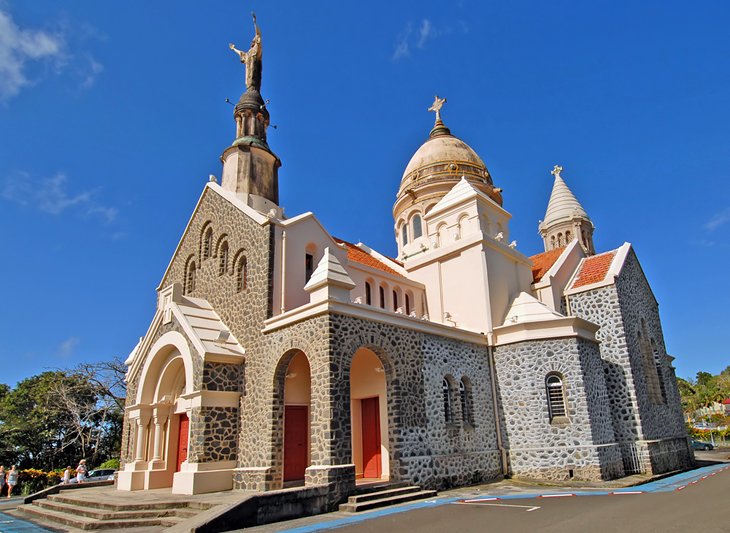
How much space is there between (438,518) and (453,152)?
2174cm

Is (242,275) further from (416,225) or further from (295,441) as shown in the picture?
(416,225)

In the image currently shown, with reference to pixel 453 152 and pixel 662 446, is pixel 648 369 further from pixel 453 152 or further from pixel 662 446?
pixel 453 152

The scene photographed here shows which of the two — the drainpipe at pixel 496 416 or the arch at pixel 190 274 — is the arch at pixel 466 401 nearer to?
the drainpipe at pixel 496 416

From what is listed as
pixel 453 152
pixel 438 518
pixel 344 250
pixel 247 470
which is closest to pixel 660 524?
pixel 438 518

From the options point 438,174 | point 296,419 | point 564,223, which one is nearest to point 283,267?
point 296,419

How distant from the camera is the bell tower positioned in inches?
772

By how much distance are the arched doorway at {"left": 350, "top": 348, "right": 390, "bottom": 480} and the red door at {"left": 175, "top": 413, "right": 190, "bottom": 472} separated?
506 centimetres

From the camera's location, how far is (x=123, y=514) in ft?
36.9

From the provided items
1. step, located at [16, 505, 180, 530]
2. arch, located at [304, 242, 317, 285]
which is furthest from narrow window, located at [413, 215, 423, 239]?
step, located at [16, 505, 180, 530]

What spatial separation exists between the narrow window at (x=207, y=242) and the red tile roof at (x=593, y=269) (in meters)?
14.4

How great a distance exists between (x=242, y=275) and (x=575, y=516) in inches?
447

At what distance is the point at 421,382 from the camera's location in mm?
15141

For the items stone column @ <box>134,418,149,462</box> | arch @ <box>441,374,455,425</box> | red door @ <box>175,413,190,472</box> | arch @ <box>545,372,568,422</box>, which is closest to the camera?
red door @ <box>175,413,190,472</box>

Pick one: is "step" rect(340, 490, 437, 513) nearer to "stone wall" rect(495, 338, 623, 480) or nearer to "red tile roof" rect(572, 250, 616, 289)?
→ "stone wall" rect(495, 338, 623, 480)
